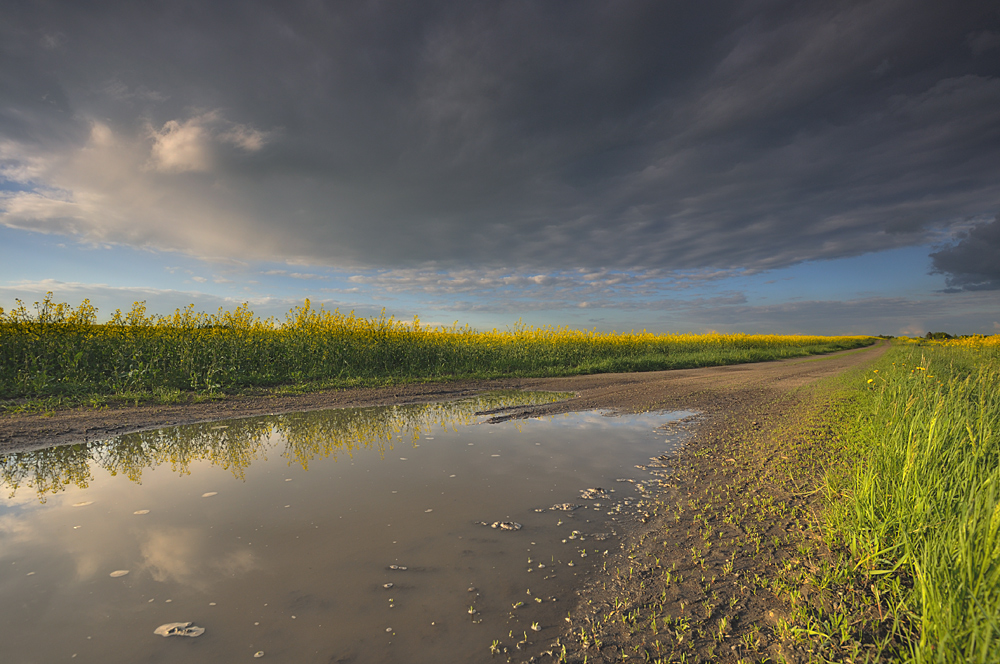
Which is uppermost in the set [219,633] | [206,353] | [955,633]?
[206,353]

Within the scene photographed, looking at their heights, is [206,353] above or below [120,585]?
above

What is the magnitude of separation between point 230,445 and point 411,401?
4031mm

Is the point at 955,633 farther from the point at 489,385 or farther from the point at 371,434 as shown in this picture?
the point at 489,385

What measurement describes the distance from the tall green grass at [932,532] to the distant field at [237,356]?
34.6ft

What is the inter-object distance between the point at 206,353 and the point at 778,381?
1715 cm

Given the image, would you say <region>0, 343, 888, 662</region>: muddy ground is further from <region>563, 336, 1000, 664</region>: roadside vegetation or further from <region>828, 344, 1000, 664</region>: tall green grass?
<region>828, 344, 1000, 664</region>: tall green grass

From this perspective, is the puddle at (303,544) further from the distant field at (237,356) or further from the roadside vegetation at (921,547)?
the distant field at (237,356)

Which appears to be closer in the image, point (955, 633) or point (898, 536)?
→ point (955, 633)

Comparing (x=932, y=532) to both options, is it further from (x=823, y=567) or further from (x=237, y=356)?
(x=237, y=356)

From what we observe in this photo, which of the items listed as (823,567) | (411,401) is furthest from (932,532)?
(411,401)

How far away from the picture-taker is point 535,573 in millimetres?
2969

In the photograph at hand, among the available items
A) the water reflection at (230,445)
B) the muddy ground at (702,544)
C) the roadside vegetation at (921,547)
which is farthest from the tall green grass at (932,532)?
the water reflection at (230,445)

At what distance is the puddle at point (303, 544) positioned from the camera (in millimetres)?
2412

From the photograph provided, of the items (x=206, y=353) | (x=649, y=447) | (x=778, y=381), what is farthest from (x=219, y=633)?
(x=778, y=381)
